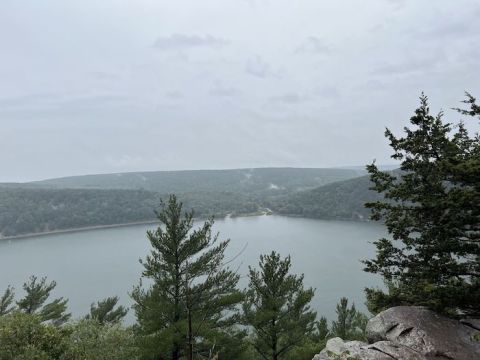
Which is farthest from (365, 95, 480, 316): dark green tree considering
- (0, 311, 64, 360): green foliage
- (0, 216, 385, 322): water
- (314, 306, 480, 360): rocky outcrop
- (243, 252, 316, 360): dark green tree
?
(0, 216, 385, 322): water

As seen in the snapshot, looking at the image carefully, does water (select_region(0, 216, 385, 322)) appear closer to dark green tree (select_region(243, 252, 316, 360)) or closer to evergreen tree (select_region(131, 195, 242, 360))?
dark green tree (select_region(243, 252, 316, 360))

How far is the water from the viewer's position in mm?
83188

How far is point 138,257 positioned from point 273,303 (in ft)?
395

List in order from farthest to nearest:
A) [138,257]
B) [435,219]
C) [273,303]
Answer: [138,257]
[273,303]
[435,219]

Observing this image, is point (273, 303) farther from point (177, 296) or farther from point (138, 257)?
point (138, 257)

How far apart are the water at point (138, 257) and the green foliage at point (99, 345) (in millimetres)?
49299

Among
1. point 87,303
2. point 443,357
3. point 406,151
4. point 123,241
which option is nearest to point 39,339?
point 443,357

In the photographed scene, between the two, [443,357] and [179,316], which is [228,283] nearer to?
[179,316]

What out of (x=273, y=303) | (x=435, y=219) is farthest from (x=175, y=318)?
(x=435, y=219)

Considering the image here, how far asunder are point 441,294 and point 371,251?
110m

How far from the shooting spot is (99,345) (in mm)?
17203

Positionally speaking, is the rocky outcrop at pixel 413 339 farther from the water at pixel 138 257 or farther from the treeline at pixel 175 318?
the water at pixel 138 257

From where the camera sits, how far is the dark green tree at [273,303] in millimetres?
21456

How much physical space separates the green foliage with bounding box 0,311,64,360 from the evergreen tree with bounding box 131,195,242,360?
4027 mm
